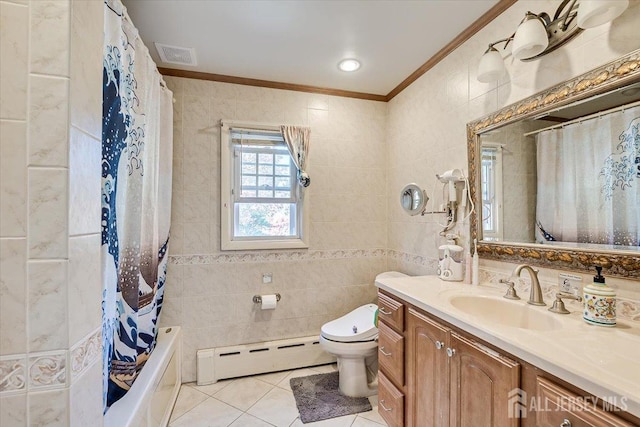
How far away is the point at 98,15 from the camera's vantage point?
83cm

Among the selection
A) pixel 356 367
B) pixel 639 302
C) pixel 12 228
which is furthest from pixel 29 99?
pixel 356 367

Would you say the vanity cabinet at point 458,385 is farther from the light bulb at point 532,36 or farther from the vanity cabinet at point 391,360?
the light bulb at point 532,36

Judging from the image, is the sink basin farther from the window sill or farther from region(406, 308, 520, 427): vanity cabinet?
the window sill

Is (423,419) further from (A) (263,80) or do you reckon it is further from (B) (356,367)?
(A) (263,80)

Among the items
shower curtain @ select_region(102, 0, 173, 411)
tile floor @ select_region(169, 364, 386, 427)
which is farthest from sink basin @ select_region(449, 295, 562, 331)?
shower curtain @ select_region(102, 0, 173, 411)

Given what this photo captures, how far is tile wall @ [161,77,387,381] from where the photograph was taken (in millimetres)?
2240

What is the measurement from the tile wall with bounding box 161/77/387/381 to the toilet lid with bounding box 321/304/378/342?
11.6 inches

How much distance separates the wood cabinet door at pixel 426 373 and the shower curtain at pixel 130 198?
138 centimetres

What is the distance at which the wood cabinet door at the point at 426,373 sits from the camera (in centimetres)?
120

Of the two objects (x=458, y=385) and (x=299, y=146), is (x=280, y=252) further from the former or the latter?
(x=458, y=385)

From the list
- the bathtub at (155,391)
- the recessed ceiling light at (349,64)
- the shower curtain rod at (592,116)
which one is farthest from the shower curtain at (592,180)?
the bathtub at (155,391)

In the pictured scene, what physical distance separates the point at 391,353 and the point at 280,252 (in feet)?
4.00

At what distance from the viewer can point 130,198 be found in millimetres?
1500

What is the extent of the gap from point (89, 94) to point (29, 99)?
5.2 inches
